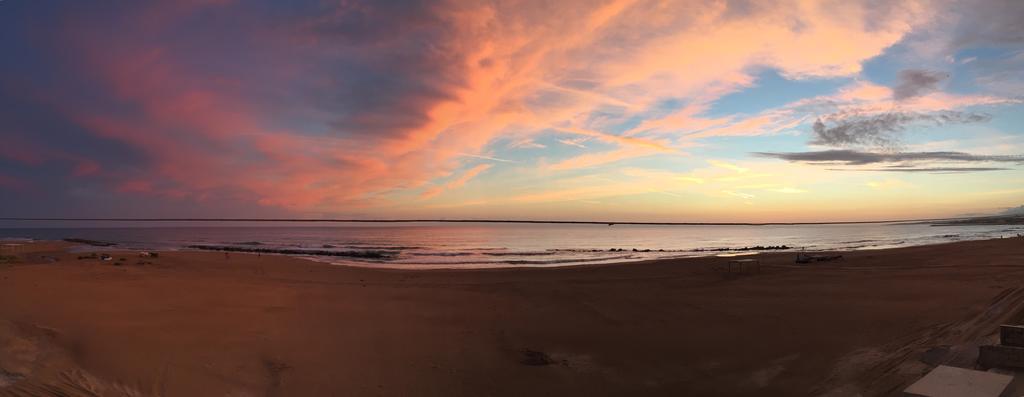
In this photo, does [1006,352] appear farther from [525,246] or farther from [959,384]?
[525,246]

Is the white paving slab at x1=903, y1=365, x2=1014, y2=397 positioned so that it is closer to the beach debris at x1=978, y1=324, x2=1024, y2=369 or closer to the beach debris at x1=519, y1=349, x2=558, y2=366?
the beach debris at x1=978, y1=324, x2=1024, y2=369

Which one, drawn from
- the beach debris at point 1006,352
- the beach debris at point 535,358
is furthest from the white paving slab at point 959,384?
the beach debris at point 535,358

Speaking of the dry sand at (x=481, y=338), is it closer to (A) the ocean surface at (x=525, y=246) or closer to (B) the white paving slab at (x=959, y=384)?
(B) the white paving slab at (x=959, y=384)

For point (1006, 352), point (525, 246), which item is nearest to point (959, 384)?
point (1006, 352)

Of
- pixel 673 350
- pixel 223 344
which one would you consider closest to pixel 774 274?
pixel 673 350

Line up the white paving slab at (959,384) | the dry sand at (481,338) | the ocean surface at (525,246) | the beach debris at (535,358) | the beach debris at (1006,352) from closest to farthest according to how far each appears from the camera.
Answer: the white paving slab at (959,384) < the beach debris at (1006,352) < the dry sand at (481,338) < the beach debris at (535,358) < the ocean surface at (525,246)

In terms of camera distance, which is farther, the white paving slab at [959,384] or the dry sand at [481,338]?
the dry sand at [481,338]

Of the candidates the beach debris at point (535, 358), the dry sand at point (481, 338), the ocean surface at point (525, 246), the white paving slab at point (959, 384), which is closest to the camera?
the white paving slab at point (959, 384)

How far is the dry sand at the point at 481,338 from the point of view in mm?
6434

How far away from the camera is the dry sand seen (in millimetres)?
6434

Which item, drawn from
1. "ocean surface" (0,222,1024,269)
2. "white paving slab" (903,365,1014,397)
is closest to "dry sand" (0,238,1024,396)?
"white paving slab" (903,365,1014,397)

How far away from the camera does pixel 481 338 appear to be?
9.45 metres

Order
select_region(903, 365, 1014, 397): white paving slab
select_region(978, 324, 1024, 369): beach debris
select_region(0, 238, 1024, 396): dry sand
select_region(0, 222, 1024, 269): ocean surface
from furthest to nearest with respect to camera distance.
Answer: select_region(0, 222, 1024, 269): ocean surface, select_region(0, 238, 1024, 396): dry sand, select_region(978, 324, 1024, 369): beach debris, select_region(903, 365, 1014, 397): white paving slab

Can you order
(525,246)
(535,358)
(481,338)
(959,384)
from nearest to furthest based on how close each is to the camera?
(959,384) < (535,358) < (481,338) < (525,246)
